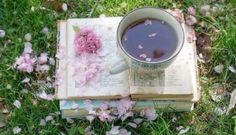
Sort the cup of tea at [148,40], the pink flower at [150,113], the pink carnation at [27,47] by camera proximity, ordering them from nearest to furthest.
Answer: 1. the cup of tea at [148,40]
2. the pink flower at [150,113]
3. the pink carnation at [27,47]

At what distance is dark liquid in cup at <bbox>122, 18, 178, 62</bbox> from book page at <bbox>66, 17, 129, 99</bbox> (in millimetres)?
83

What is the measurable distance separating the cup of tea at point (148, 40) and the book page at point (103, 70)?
4cm

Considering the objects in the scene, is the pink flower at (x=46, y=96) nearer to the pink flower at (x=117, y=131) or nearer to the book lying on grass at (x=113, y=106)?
the book lying on grass at (x=113, y=106)

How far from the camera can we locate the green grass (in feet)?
4.94

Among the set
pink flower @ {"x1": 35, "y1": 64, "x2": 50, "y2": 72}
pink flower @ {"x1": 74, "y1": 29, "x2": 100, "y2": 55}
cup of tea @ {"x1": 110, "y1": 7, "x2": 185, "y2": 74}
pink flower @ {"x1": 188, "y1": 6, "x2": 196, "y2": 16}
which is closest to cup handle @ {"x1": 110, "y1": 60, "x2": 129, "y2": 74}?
cup of tea @ {"x1": 110, "y1": 7, "x2": 185, "y2": 74}

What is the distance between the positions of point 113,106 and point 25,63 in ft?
0.93

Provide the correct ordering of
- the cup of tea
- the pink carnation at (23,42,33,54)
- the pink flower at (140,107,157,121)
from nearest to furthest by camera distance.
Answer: the cup of tea
the pink flower at (140,107,157,121)
the pink carnation at (23,42,33,54)

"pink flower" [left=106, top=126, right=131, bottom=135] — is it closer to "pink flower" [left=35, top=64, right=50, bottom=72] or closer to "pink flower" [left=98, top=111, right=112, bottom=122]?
"pink flower" [left=98, top=111, right=112, bottom=122]

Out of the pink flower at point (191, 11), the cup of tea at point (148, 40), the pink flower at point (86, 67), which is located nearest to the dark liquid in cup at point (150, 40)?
the cup of tea at point (148, 40)

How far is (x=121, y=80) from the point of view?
1.48 m

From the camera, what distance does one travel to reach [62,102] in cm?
148

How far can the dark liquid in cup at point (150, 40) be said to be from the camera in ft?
4.62

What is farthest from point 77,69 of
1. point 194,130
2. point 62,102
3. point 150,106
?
point 194,130

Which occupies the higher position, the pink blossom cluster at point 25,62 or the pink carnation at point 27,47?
the pink carnation at point 27,47
